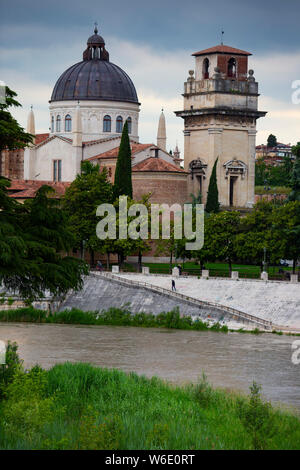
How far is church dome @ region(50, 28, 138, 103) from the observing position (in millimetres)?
77312

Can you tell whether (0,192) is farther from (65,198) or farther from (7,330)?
(65,198)

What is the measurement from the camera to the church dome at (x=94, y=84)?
7731 cm

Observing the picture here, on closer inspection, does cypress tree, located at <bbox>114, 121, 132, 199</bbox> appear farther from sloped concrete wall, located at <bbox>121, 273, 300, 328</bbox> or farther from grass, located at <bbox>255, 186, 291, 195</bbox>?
grass, located at <bbox>255, 186, 291, 195</bbox>

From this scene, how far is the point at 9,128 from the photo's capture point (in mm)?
25188

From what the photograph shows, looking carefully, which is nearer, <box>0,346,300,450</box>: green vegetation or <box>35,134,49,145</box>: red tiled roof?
<box>0,346,300,450</box>: green vegetation

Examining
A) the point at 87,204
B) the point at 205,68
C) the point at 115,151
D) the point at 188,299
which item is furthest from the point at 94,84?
the point at 188,299

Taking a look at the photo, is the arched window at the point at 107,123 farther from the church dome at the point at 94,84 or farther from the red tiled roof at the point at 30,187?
the red tiled roof at the point at 30,187

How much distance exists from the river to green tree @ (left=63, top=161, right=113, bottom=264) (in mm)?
11253

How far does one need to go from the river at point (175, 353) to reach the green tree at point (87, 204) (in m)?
11.3

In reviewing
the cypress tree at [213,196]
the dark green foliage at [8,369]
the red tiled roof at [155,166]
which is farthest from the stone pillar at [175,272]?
the dark green foliage at [8,369]

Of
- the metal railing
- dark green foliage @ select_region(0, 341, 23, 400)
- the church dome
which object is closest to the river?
the metal railing
